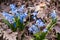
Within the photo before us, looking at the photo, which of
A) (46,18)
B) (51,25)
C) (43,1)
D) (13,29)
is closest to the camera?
(51,25)

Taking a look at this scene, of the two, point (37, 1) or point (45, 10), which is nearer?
point (45, 10)

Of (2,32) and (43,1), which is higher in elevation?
(43,1)

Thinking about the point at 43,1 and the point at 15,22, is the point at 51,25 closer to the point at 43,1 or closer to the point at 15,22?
the point at 15,22

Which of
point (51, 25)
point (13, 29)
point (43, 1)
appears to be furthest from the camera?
point (43, 1)

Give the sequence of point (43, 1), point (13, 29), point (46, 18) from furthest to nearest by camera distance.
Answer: point (43, 1)
point (46, 18)
point (13, 29)

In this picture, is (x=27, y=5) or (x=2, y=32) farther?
(x=27, y=5)

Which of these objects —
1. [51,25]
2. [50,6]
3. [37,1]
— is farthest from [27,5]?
[51,25]

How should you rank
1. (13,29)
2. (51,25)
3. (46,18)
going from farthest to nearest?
(46,18) < (13,29) < (51,25)

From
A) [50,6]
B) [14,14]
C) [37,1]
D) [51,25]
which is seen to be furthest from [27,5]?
[51,25]

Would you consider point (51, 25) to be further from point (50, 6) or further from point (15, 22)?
point (50, 6)
